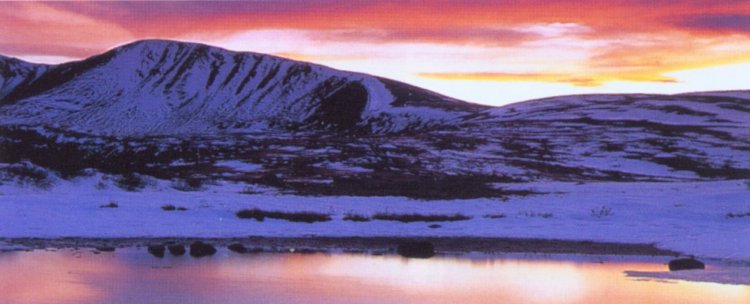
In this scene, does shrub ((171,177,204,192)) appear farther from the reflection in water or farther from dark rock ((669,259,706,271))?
dark rock ((669,259,706,271))

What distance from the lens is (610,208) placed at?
37875mm

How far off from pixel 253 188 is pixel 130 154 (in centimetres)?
4078

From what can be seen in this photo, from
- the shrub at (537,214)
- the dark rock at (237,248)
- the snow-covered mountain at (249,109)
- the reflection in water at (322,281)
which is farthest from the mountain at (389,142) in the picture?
the reflection in water at (322,281)

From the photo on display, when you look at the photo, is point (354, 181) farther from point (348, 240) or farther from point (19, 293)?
point (19, 293)

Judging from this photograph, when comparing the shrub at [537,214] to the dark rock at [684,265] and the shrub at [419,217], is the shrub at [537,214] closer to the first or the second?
the shrub at [419,217]

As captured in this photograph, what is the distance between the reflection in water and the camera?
1702cm

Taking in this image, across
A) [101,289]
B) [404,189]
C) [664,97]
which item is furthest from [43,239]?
[664,97]

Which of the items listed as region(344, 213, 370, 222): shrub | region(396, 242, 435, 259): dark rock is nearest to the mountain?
region(344, 213, 370, 222): shrub

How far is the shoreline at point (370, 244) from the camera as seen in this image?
24.9m

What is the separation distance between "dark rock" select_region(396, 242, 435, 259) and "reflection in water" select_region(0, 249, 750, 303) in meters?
0.62

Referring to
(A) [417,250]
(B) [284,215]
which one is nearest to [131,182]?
(B) [284,215]

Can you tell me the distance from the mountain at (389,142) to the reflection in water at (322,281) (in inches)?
992

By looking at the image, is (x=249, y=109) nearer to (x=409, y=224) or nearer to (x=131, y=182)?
(x=131, y=182)

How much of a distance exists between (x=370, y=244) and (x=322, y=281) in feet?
25.6
